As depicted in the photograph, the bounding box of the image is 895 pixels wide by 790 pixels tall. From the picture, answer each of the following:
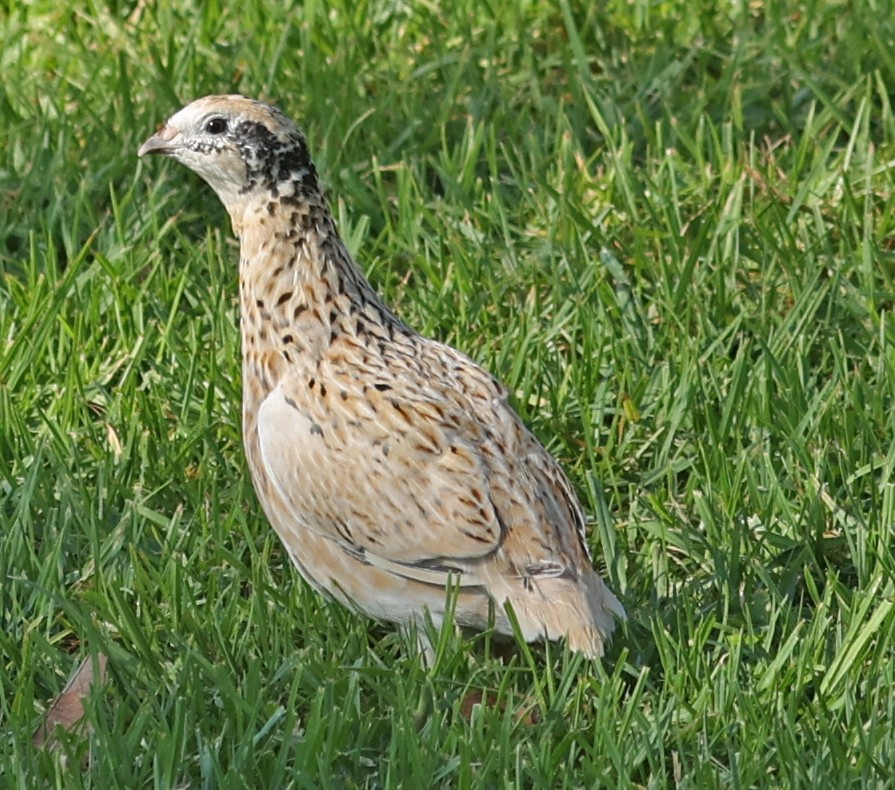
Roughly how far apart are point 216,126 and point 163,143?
0.21 m

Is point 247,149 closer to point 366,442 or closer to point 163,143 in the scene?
point 163,143

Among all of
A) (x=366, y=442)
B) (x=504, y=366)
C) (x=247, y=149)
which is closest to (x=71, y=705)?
(x=366, y=442)

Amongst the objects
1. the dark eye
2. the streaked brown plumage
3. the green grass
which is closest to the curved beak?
the streaked brown plumage

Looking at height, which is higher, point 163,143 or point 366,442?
point 163,143

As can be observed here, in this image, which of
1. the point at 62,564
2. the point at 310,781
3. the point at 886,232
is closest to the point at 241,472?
the point at 62,564

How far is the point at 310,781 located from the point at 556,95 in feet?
12.9

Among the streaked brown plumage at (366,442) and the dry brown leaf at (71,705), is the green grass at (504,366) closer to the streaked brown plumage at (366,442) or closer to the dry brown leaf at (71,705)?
the dry brown leaf at (71,705)

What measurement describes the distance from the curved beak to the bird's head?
5cm

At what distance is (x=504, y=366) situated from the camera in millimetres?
6055

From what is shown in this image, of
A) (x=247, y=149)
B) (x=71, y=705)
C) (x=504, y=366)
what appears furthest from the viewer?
(x=504, y=366)

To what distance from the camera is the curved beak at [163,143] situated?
17.1 ft

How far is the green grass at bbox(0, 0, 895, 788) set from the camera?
4.53 meters

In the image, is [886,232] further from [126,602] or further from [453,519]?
[126,602]

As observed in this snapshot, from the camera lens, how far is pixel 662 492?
18.3 ft
